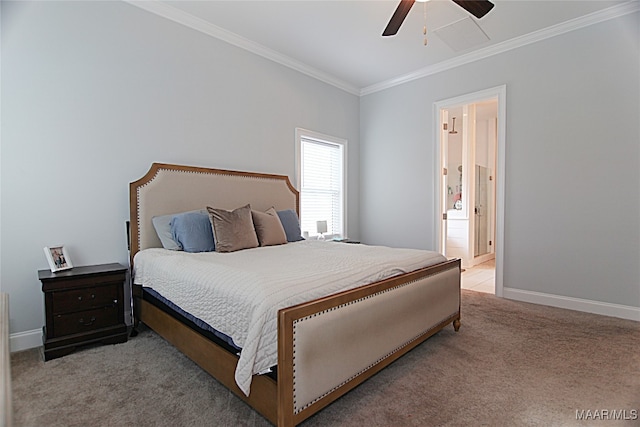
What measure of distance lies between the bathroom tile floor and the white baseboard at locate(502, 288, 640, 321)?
0.35 m

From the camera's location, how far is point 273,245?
3.19 metres

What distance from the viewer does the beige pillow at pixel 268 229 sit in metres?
3.16

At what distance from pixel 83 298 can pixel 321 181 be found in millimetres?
3217

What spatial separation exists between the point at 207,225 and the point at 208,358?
1324mm

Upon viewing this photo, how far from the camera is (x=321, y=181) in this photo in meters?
4.84

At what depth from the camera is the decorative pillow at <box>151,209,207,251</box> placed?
2.82m

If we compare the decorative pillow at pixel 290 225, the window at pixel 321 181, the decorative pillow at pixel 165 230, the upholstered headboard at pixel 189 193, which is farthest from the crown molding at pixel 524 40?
the decorative pillow at pixel 165 230

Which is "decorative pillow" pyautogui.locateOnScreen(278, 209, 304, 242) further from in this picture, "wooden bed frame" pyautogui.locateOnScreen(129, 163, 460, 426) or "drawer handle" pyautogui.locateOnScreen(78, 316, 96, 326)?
"drawer handle" pyautogui.locateOnScreen(78, 316, 96, 326)

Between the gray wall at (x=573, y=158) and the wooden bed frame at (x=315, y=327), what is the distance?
150cm

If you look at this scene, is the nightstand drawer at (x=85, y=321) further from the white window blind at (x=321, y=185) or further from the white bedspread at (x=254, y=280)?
the white window blind at (x=321, y=185)

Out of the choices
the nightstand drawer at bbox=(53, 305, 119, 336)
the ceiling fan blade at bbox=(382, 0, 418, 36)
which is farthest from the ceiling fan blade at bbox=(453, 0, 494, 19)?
the nightstand drawer at bbox=(53, 305, 119, 336)

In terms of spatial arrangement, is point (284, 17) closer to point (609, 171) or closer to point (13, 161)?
point (13, 161)

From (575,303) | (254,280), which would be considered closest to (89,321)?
(254,280)

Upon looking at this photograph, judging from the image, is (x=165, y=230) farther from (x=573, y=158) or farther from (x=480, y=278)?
(x=480, y=278)
